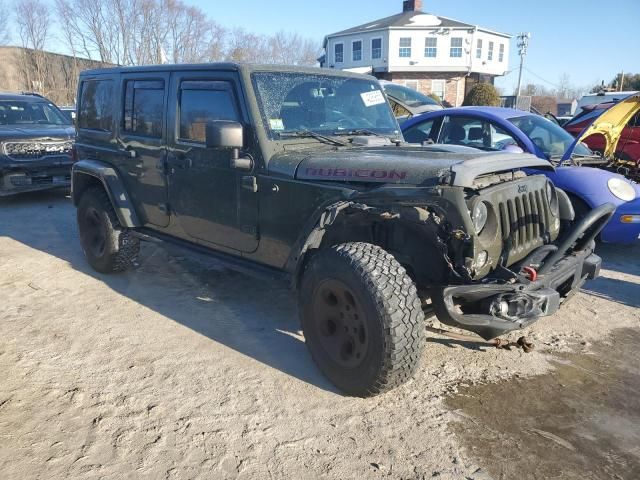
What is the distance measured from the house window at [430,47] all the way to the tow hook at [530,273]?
1605 inches

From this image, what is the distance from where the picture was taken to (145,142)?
474 centimetres

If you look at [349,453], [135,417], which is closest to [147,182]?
[135,417]

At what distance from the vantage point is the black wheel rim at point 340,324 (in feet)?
10.4

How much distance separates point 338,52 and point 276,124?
42186mm

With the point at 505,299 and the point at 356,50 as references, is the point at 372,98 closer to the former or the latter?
the point at 505,299

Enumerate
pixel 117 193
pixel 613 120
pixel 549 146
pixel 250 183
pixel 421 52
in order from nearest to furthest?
pixel 250 183
pixel 117 193
pixel 549 146
pixel 613 120
pixel 421 52

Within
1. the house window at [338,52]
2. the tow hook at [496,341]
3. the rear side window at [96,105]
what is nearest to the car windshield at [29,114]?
the rear side window at [96,105]

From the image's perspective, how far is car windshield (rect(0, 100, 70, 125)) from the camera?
9766mm

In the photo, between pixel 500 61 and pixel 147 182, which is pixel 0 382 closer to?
pixel 147 182

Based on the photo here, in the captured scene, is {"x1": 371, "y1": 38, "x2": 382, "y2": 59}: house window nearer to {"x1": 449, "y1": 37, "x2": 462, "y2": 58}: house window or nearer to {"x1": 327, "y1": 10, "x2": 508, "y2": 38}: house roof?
{"x1": 327, "y1": 10, "x2": 508, "y2": 38}: house roof

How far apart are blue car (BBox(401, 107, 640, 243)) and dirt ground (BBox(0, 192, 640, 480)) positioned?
615 mm

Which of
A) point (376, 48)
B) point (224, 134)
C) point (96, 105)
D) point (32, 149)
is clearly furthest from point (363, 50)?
point (224, 134)

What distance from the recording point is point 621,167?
6688 mm

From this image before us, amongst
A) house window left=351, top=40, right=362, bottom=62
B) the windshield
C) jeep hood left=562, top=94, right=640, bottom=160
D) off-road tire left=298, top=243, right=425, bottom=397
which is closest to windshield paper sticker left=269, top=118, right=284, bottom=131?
the windshield
